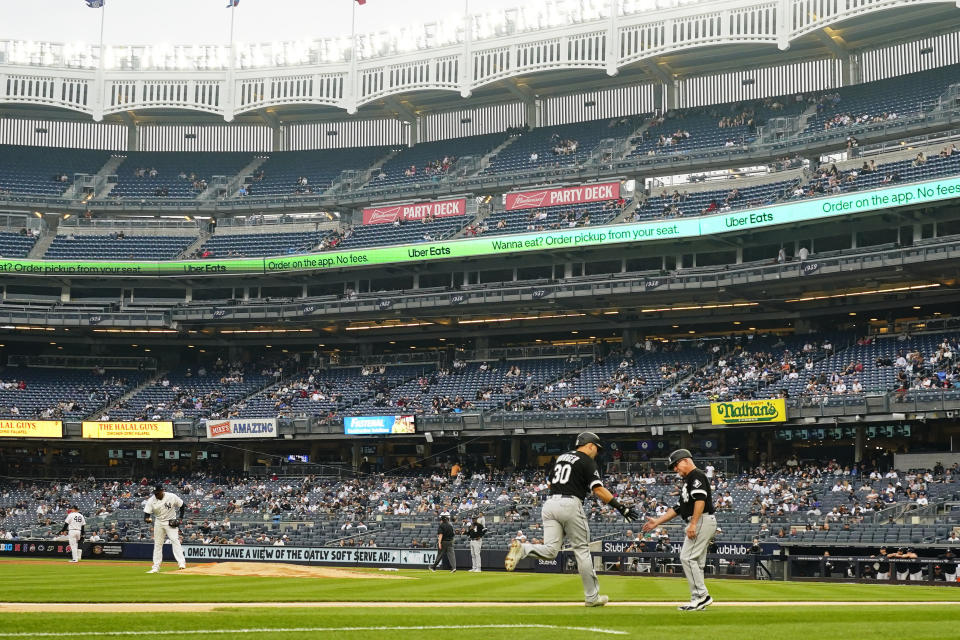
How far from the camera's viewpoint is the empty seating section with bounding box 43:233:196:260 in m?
62.7

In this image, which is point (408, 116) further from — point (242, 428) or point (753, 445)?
point (753, 445)

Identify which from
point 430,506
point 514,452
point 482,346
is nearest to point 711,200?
point 482,346

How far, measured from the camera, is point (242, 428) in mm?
55656

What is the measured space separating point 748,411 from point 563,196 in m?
19.5

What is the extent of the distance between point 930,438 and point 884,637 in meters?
39.7

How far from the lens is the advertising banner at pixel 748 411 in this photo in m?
43.8

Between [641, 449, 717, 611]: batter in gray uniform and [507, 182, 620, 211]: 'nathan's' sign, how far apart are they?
4646 centimetres

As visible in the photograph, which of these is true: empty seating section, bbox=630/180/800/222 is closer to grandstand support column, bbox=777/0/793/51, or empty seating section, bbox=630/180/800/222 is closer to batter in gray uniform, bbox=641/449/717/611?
grandstand support column, bbox=777/0/793/51

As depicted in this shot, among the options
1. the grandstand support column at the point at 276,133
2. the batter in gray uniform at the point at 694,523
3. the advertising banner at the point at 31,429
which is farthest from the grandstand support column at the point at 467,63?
the batter in gray uniform at the point at 694,523


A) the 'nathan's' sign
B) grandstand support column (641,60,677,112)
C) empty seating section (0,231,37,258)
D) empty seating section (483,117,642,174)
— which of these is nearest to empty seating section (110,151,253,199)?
empty seating section (0,231,37,258)

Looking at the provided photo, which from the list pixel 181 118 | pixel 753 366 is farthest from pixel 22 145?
pixel 753 366

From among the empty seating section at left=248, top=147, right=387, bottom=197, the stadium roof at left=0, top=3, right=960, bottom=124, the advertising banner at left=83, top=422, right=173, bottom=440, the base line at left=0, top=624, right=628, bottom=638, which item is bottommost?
the advertising banner at left=83, top=422, right=173, bottom=440

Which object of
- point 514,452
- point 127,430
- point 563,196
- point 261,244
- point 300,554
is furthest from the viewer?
point 261,244

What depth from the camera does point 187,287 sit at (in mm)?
64312
